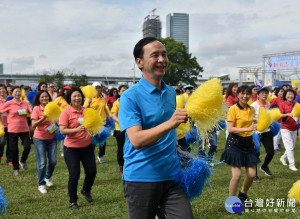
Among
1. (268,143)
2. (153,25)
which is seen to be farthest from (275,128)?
(153,25)

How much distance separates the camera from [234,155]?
15.3ft

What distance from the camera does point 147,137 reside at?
2.10 meters

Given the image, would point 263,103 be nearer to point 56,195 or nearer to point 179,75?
point 56,195

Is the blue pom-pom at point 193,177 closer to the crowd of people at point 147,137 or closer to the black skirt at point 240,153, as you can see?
the crowd of people at point 147,137

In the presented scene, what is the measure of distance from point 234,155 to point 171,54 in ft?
180

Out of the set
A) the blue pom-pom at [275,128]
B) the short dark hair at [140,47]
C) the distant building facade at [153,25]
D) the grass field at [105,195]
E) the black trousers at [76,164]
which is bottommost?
the grass field at [105,195]

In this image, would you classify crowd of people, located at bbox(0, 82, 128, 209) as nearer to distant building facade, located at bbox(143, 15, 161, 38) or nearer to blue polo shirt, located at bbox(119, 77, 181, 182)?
blue polo shirt, located at bbox(119, 77, 181, 182)

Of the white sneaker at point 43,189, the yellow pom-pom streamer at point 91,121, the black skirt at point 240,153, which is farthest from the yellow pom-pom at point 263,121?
the white sneaker at point 43,189

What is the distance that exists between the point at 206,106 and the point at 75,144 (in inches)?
124

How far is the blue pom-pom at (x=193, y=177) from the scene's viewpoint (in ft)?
8.29

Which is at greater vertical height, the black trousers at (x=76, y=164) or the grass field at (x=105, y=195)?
the black trousers at (x=76, y=164)

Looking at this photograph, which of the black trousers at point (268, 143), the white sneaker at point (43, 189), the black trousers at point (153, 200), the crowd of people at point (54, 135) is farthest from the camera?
the black trousers at point (268, 143)

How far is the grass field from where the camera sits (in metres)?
4.77

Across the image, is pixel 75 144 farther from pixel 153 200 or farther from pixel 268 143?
pixel 268 143
